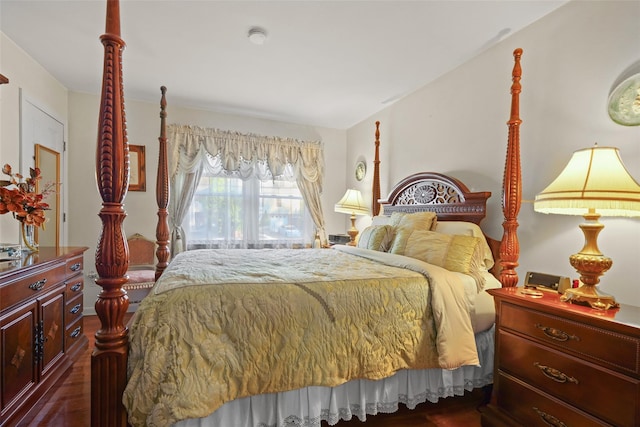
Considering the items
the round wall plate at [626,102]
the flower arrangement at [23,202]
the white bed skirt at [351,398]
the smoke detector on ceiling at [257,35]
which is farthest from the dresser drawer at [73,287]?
the round wall plate at [626,102]

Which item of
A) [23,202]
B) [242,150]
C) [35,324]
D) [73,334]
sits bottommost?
[73,334]

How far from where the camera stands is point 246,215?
168 inches

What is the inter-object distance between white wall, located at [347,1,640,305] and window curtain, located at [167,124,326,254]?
2045 millimetres

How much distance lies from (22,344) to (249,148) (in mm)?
3095

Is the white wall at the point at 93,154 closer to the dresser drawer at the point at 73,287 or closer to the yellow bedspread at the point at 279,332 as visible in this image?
the dresser drawer at the point at 73,287

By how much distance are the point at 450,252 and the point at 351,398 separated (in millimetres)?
1148

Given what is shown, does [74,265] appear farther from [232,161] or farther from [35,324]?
Answer: [232,161]

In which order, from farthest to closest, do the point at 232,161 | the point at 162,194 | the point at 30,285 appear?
1. the point at 232,161
2. the point at 162,194
3. the point at 30,285

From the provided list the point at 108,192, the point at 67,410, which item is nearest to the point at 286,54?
the point at 108,192

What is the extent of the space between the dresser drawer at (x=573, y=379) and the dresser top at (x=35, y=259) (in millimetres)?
2697

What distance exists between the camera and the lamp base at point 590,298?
135 cm

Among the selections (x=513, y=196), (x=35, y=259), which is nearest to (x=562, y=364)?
(x=513, y=196)

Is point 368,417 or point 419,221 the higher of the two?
point 419,221

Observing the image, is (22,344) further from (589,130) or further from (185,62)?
(589,130)
